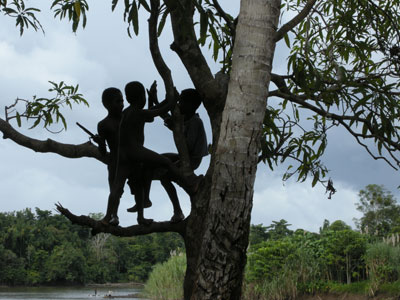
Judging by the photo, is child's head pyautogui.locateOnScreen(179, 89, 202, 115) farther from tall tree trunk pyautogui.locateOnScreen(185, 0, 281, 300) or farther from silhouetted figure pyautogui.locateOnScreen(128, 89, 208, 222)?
tall tree trunk pyautogui.locateOnScreen(185, 0, 281, 300)

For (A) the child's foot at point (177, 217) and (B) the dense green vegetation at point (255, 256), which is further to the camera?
(B) the dense green vegetation at point (255, 256)

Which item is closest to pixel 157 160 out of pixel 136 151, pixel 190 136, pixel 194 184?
pixel 136 151

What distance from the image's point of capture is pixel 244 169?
3.50 m

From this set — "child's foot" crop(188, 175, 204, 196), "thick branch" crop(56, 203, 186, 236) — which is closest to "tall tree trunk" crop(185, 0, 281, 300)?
"child's foot" crop(188, 175, 204, 196)

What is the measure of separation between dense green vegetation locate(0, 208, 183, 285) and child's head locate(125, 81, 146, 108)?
Result: 35989 millimetres

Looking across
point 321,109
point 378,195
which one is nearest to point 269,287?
point 321,109

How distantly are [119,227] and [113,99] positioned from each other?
3.79ft

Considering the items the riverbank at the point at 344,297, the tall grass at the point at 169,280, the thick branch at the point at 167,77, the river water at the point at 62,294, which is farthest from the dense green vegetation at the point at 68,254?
the thick branch at the point at 167,77

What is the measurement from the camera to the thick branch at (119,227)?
441 centimetres

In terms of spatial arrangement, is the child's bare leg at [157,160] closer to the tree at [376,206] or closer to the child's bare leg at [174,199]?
the child's bare leg at [174,199]

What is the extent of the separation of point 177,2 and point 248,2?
52 cm

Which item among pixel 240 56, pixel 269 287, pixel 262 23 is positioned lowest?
pixel 269 287

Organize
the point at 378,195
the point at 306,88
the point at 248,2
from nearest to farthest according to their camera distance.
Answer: the point at 248,2
the point at 306,88
the point at 378,195

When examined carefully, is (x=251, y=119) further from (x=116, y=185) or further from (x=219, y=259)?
(x=116, y=185)
